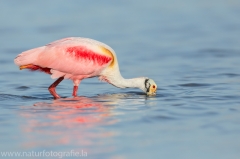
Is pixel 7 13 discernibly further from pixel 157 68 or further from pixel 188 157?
pixel 188 157

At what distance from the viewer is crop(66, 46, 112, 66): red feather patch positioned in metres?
14.3

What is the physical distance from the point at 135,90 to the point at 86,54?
180 centimetres

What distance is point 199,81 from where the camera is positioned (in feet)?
54.1

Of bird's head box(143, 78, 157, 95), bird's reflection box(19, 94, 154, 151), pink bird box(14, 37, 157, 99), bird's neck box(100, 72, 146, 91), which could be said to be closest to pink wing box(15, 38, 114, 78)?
pink bird box(14, 37, 157, 99)

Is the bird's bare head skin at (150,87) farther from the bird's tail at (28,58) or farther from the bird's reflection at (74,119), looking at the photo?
the bird's tail at (28,58)

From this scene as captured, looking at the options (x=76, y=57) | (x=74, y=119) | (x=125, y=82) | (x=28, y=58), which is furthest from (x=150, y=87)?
(x=74, y=119)

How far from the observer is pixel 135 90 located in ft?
51.6

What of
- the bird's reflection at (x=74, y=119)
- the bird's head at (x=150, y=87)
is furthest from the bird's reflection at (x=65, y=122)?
the bird's head at (x=150, y=87)

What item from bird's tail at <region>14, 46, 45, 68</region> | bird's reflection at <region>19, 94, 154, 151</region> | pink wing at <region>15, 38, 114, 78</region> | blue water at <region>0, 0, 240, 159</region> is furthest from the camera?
pink wing at <region>15, 38, 114, 78</region>

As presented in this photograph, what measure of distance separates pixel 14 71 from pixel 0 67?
0.66 metres

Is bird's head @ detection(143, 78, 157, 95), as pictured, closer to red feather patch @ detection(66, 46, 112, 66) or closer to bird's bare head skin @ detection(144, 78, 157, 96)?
bird's bare head skin @ detection(144, 78, 157, 96)

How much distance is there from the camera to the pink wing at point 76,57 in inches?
562

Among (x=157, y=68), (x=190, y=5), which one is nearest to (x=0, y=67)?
(x=157, y=68)

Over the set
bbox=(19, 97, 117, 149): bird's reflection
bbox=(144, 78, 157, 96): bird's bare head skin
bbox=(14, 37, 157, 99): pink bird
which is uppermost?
bbox=(14, 37, 157, 99): pink bird
